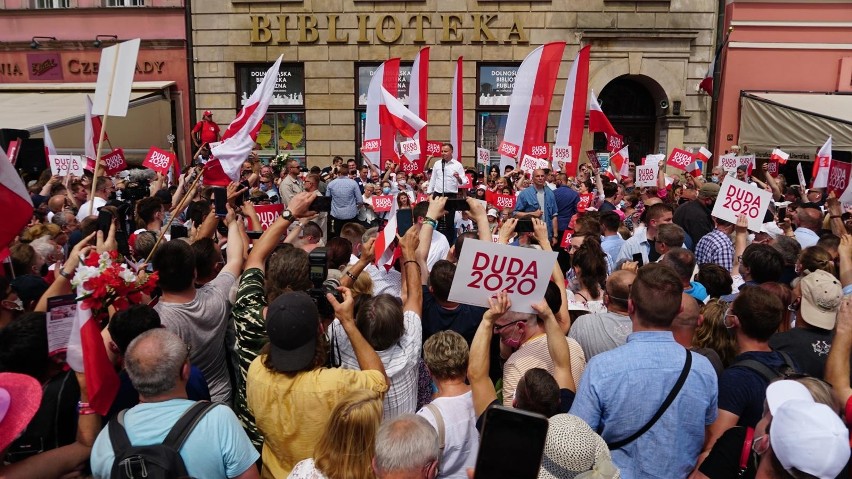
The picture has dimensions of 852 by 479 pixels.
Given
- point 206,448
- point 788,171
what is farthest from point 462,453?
point 788,171

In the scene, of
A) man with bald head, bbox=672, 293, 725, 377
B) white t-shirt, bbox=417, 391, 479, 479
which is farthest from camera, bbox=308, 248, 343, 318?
man with bald head, bbox=672, 293, 725, 377

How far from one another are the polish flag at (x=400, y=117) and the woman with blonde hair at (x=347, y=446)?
9125 mm

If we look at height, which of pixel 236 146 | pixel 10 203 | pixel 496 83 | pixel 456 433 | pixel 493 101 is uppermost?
pixel 496 83

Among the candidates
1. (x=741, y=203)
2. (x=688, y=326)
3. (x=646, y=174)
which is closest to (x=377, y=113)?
(x=646, y=174)

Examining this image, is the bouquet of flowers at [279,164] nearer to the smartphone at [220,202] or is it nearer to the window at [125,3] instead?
the window at [125,3]

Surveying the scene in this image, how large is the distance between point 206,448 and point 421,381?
5.24 ft

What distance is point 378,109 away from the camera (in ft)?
45.2

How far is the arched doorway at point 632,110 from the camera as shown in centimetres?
1973

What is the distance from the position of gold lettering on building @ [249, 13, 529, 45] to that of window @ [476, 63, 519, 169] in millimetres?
842

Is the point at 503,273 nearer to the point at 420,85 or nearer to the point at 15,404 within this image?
the point at 15,404

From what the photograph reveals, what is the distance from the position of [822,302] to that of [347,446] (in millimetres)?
2805

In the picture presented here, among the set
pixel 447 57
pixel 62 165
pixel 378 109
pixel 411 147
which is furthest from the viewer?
pixel 447 57

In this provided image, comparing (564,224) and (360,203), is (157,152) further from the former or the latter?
(564,224)

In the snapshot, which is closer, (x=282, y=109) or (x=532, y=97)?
(x=532, y=97)
